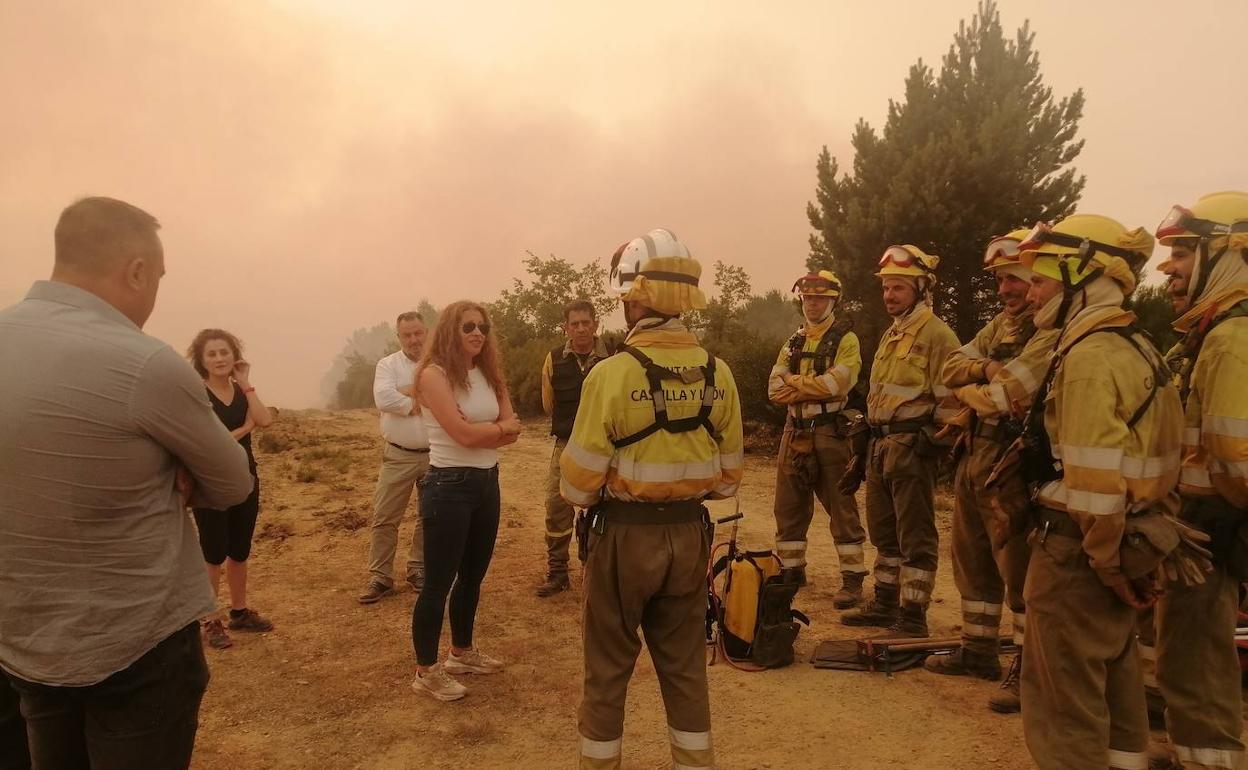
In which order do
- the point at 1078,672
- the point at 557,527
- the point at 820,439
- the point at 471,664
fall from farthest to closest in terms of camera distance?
the point at 557,527, the point at 820,439, the point at 471,664, the point at 1078,672

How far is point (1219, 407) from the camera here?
3277 millimetres

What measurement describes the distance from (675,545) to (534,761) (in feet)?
5.13

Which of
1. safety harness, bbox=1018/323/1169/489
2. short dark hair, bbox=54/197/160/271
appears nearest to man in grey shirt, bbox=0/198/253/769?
short dark hair, bbox=54/197/160/271

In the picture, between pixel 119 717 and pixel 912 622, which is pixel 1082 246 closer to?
pixel 912 622

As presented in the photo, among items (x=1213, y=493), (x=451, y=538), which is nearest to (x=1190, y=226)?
(x=1213, y=493)

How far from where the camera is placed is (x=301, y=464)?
12656 mm

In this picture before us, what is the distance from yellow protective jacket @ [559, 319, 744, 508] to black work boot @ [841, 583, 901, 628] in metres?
2.96

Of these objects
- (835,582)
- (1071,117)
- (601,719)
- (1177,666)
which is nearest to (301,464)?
(835,582)

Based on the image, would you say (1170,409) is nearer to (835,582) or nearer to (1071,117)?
(835,582)

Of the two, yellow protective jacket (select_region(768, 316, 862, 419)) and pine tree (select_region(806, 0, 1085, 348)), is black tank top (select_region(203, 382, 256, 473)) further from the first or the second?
pine tree (select_region(806, 0, 1085, 348))

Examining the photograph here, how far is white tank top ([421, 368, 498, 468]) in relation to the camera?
422cm

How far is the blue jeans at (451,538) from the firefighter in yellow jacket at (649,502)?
42.2 inches

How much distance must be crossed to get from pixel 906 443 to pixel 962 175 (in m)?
11.4

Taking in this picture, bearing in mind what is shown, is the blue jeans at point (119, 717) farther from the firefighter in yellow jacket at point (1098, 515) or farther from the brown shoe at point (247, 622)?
the brown shoe at point (247, 622)
